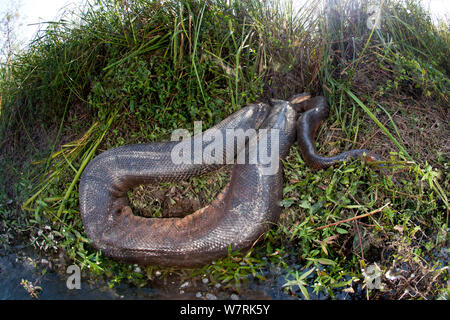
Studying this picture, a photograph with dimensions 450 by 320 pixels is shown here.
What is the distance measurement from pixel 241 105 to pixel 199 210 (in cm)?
153

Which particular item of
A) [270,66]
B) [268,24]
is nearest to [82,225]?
[270,66]

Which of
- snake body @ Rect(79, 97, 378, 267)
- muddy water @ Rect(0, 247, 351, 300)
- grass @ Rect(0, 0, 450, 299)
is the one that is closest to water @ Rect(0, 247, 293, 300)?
muddy water @ Rect(0, 247, 351, 300)

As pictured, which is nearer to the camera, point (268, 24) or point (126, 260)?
point (126, 260)

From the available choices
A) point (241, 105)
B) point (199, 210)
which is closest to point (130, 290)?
point (199, 210)

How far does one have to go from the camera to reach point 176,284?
11.8 feet

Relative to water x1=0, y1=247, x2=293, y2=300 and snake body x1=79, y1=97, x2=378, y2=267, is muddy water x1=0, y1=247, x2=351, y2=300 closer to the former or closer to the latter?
water x1=0, y1=247, x2=293, y2=300

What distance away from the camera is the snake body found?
3.85 meters

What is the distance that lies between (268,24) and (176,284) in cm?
355

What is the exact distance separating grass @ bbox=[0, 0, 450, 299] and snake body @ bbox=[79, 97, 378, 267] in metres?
0.15

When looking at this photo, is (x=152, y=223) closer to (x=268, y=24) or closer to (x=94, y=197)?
(x=94, y=197)

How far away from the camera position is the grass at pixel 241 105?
3.81m
